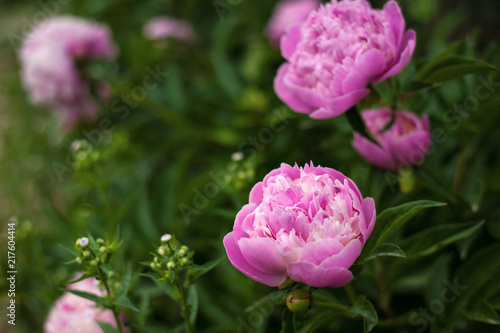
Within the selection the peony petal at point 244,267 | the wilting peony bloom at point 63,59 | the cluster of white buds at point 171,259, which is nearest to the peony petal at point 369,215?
the peony petal at point 244,267

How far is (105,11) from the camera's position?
6.95ft

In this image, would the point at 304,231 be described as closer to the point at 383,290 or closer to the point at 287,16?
the point at 383,290

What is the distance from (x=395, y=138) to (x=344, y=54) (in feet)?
0.53

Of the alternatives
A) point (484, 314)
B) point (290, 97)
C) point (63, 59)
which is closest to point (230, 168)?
point (290, 97)

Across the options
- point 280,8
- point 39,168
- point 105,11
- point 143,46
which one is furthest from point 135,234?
point 105,11

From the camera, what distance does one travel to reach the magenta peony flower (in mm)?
690

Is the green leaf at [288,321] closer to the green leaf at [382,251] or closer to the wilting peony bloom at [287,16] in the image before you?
the green leaf at [382,251]

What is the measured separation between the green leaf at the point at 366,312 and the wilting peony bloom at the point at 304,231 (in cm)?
7

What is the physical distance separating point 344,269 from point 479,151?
573 mm

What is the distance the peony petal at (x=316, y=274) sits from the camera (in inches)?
21.8

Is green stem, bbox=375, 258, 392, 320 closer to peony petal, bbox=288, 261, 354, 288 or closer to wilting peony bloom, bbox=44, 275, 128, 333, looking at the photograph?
peony petal, bbox=288, 261, 354, 288

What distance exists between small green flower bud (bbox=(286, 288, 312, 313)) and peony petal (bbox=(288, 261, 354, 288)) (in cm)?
2

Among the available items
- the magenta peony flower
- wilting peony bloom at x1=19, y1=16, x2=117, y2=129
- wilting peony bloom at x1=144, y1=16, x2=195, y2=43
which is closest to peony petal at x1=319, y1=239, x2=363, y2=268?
the magenta peony flower

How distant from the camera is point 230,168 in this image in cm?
90
